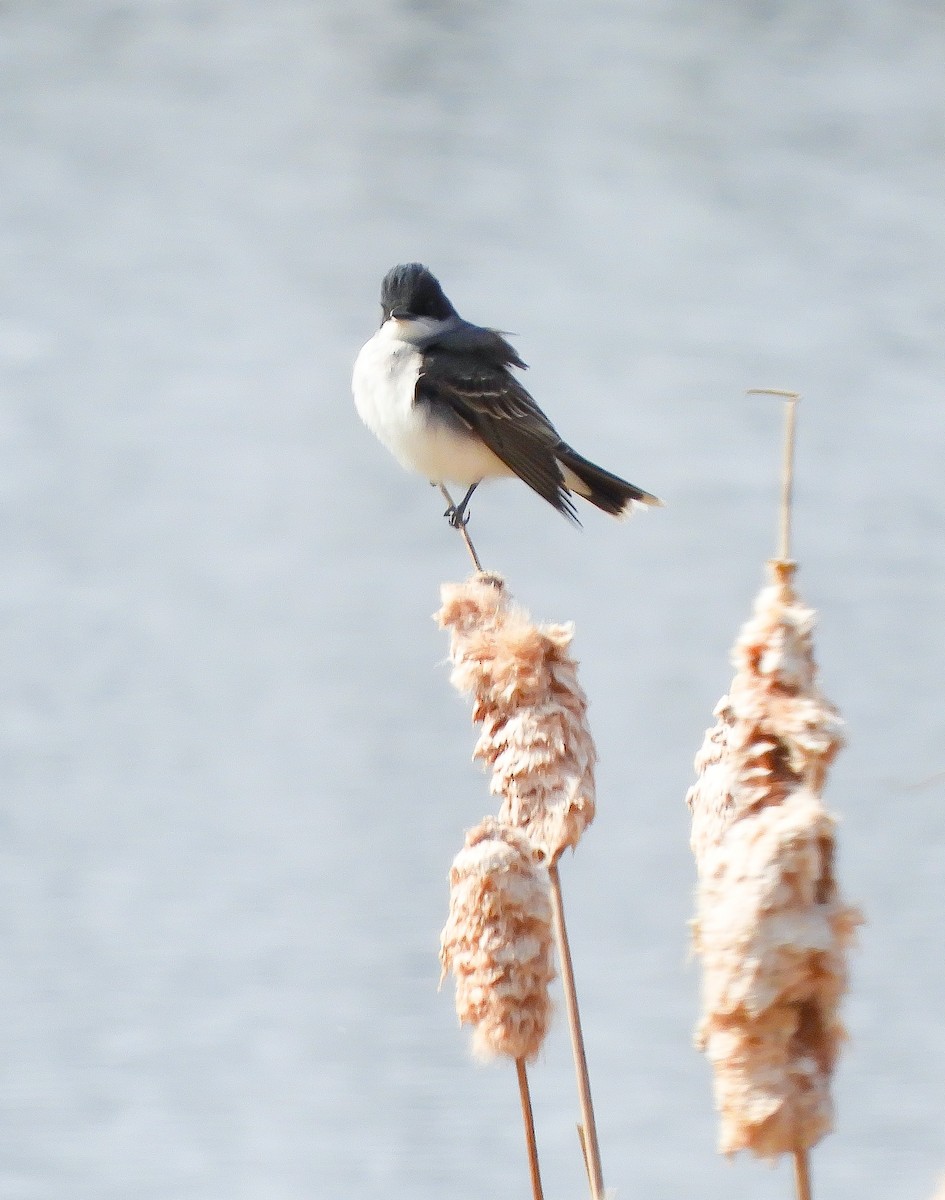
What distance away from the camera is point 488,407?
1.92 metres

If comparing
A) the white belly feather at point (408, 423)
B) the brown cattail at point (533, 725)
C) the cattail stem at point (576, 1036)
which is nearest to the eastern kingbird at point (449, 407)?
the white belly feather at point (408, 423)

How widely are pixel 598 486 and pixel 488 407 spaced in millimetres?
188

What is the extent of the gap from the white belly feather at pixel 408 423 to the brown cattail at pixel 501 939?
110 centimetres

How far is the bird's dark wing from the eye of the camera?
1892mm

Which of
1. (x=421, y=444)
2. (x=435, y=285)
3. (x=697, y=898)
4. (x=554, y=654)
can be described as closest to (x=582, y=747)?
(x=554, y=654)

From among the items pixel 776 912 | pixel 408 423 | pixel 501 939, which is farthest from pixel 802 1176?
pixel 408 423

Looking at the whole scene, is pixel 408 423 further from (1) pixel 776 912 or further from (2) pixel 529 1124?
(1) pixel 776 912

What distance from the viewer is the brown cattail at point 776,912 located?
21.0 inches

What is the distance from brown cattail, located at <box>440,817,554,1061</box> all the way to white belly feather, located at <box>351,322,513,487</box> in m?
1.10

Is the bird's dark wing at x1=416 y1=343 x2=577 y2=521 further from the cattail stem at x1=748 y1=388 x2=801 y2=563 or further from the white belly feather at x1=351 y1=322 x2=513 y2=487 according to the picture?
the cattail stem at x1=748 y1=388 x2=801 y2=563

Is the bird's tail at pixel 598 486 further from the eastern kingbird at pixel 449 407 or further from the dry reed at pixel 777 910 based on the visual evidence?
the dry reed at pixel 777 910

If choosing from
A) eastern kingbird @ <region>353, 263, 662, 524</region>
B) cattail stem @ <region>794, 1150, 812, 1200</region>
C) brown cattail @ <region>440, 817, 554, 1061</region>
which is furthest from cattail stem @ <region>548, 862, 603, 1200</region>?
eastern kingbird @ <region>353, 263, 662, 524</region>

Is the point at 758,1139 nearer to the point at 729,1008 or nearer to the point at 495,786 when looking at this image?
the point at 729,1008

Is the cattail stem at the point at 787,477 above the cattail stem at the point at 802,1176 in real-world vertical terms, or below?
above
